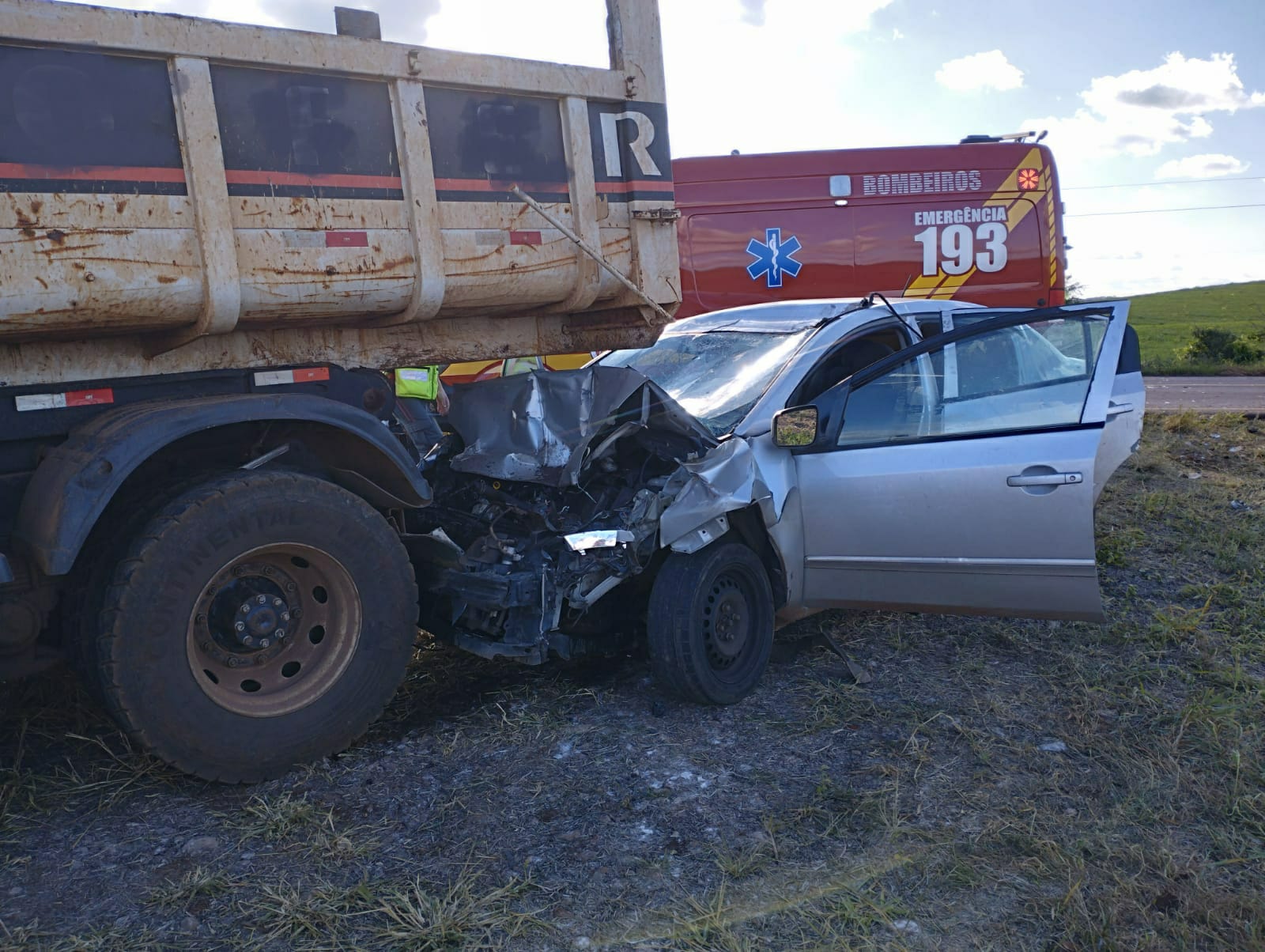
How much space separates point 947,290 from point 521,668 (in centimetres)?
684

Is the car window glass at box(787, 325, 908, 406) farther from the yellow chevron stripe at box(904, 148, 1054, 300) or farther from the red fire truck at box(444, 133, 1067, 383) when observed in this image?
the yellow chevron stripe at box(904, 148, 1054, 300)

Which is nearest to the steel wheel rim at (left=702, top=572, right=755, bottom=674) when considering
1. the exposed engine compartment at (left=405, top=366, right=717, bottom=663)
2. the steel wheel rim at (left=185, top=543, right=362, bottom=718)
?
the exposed engine compartment at (left=405, top=366, right=717, bottom=663)

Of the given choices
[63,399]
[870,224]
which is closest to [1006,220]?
[870,224]

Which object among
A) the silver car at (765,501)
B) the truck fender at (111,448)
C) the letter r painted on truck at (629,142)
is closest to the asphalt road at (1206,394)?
the silver car at (765,501)

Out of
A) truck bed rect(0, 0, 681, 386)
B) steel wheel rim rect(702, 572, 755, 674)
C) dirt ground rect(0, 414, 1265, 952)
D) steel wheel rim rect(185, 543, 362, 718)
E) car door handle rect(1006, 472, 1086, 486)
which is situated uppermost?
truck bed rect(0, 0, 681, 386)

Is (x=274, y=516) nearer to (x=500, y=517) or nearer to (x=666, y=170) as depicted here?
(x=500, y=517)

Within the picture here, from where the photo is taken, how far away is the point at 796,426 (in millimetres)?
4305

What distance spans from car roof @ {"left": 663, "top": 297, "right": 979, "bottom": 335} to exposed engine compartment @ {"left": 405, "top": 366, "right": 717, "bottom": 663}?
0.89m

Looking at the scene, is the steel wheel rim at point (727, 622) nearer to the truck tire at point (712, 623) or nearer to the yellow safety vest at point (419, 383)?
the truck tire at point (712, 623)

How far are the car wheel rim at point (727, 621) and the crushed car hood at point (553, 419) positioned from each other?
23.1 inches

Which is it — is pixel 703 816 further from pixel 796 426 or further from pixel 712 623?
pixel 796 426

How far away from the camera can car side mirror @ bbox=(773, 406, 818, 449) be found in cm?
430

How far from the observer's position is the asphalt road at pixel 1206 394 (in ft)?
44.4

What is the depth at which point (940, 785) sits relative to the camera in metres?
3.57
